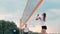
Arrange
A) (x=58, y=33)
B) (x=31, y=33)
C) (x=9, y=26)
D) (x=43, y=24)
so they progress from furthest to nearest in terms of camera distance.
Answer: (x=9, y=26), (x=31, y=33), (x=58, y=33), (x=43, y=24)

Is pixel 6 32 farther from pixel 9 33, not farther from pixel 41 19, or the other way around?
pixel 41 19

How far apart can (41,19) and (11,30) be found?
36132 millimetres

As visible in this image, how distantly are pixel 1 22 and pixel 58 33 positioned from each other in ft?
119

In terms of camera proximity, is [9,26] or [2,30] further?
[9,26]

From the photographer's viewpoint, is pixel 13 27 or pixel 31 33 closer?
pixel 31 33

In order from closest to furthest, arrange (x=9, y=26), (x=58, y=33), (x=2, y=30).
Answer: (x=58, y=33), (x=2, y=30), (x=9, y=26)

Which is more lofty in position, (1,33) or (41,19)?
(41,19)

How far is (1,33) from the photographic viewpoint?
1793 inches

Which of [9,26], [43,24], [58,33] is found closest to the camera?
[43,24]

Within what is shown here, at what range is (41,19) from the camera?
491 inches

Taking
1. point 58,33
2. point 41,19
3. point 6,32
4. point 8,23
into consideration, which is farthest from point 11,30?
point 41,19

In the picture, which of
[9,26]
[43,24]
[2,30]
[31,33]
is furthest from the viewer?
[9,26]

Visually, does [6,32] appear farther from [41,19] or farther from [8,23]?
[41,19]

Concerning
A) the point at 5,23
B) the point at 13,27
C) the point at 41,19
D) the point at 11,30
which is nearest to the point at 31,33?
the point at 41,19
